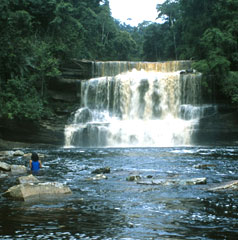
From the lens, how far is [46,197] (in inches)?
291

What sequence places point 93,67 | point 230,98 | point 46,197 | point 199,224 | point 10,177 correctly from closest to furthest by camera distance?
point 199,224
point 46,197
point 10,177
point 230,98
point 93,67

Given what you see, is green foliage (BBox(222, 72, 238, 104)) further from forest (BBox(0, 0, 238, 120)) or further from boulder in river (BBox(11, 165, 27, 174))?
boulder in river (BBox(11, 165, 27, 174))

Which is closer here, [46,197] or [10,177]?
[46,197]

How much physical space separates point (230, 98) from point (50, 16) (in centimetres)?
1979

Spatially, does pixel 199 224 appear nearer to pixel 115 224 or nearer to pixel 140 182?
pixel 115 224

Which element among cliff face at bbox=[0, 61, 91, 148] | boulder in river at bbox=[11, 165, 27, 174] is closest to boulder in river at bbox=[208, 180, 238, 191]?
boulder in river at bbox=[11, 165, 27, 174]

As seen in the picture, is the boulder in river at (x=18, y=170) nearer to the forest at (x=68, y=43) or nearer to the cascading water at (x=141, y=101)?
the forest at (x=68, y=43)

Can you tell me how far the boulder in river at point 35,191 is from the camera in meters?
7.24

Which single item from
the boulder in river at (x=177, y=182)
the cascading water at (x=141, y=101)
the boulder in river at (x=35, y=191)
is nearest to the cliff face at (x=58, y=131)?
the cascading water at (x=141, y=101)

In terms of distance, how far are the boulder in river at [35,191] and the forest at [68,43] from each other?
57.2 ft

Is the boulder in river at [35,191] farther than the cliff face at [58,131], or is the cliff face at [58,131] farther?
the cliff face at [58,131]

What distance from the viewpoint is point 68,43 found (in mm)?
35781

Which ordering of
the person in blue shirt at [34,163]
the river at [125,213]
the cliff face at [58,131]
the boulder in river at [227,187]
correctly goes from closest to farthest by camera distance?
the river at [125,213], the boulder in river at [227,187], the person in blue shirt at [34,163], the cliff face at [58,131]

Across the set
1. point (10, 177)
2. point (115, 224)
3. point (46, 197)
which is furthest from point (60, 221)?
point (10, 177)
